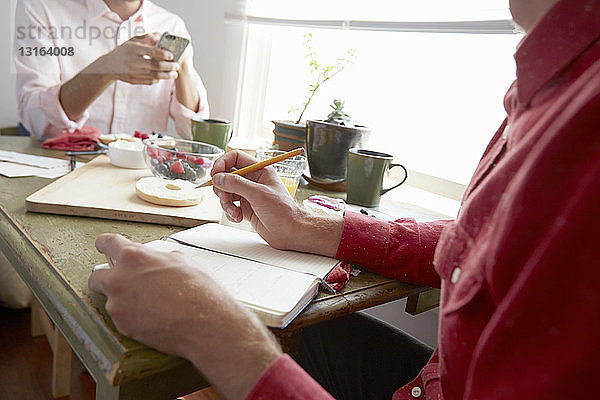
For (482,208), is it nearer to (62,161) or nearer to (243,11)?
(62,161)

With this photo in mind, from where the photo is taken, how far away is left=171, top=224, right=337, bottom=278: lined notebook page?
68 cm

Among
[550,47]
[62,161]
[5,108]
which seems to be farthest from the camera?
[5,108]

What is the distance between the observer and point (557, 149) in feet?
1.22

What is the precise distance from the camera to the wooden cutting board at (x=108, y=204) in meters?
0.79

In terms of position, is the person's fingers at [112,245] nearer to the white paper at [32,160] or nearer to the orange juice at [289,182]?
the orange juice at [289,182]

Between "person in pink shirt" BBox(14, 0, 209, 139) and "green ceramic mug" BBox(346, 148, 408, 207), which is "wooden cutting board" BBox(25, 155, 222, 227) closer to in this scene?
"green ceramic mug" BBox(346, 148, 408, 207)

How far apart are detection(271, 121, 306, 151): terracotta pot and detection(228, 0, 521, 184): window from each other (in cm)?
48

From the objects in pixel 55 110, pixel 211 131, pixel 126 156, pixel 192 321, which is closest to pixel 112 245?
pixel 192 321

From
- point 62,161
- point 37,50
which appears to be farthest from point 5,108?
point 62,161

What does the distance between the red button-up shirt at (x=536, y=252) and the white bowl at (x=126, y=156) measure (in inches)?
32.0

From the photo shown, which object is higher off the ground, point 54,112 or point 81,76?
point 81,76

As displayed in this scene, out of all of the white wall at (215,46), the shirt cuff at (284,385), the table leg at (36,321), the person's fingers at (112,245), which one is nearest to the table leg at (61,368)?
the table leg at (36,321)

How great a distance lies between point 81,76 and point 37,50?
395 mm

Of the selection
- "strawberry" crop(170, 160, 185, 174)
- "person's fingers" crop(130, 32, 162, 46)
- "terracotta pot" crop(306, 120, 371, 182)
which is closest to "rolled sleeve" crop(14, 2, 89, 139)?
"person's fingers" crop(130, 32, 162, 46)
